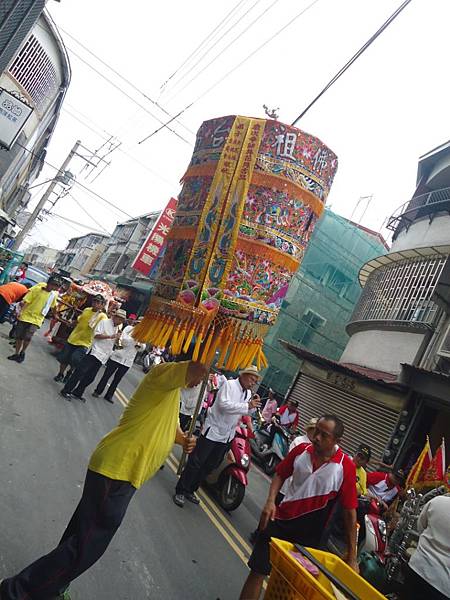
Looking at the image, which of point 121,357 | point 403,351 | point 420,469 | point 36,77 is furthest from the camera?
point 36,77

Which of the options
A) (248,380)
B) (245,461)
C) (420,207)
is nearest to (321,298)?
(420,207)

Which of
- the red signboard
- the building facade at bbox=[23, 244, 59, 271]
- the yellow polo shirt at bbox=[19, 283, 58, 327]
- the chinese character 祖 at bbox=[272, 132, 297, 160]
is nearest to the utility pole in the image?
the red signboard

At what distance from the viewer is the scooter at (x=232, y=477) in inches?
218

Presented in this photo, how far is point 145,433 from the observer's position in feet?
8.55

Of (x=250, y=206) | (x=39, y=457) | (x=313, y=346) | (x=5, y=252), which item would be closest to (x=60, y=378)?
(x=39, y=457)

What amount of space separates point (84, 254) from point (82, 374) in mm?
53060

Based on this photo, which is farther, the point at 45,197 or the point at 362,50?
the point at 45,197

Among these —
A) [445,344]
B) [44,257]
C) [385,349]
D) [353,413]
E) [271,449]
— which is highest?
[445,344]

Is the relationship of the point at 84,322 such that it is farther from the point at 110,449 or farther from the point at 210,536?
the point at 110,449

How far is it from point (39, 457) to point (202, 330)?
10.2ft

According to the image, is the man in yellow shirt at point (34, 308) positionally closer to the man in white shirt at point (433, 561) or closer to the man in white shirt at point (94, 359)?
the man in white shirt at point (94, 359)

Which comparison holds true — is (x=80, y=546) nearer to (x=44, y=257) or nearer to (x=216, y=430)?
(x=216, y=430)

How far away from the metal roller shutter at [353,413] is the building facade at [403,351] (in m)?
0.03

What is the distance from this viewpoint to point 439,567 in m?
3.15
